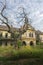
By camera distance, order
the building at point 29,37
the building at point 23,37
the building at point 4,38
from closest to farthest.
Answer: the building at point 4,38, the building at point 23,37, the building at point 29,37

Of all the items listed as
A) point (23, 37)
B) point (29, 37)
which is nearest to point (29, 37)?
point (29, 37)

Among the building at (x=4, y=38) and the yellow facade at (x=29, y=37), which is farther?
the yellow facade at (x=29, y=37)

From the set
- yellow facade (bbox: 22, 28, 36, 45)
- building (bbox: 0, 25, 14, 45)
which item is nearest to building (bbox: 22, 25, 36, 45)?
yellow facade (bbox: 22, 28, 36, 45)

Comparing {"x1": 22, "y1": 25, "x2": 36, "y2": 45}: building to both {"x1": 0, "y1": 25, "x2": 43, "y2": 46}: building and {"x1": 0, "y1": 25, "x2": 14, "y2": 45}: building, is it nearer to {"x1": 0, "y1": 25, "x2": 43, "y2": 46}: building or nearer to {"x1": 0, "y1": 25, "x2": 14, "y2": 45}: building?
{"x1": 0, "y1": 25, "x2": 43, "y2": 46}: building

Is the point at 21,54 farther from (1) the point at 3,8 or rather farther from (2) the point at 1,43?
(2) the point at 1,43

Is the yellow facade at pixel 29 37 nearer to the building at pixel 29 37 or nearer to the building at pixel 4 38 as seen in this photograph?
the building at pixel 29 37

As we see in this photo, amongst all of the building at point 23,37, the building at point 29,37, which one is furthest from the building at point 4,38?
the building at point 29,37

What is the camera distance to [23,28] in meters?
40.9

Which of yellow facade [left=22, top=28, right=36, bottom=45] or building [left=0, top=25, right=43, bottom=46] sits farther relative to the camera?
yellow facade [left=22, top=28, right=36, bottom=45]

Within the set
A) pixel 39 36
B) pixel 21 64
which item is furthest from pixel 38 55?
pixel 39 36

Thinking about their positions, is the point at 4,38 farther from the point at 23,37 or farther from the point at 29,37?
the point at 29,37

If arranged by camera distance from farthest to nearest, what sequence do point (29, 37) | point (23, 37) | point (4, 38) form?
1. point (29, 37)
2. point (23, 37)
3. point (4, 38)

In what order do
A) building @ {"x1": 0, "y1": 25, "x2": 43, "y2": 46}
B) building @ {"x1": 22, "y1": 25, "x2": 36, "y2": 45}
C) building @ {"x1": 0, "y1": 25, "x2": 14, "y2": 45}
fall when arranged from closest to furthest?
building @ {"x1": 0, "y1": 25, "x2": 14, "y2": 45} < building @ {"x1": 0, "y1": 25, "x2": 43, "y2": 46} < building @ {"x1": 22, "y1": 25, "x2": 36, "y2": 45}

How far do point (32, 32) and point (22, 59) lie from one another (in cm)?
3493
